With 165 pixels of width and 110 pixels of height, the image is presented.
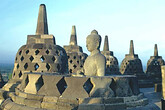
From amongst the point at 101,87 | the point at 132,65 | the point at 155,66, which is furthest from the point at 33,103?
the point at 155,66

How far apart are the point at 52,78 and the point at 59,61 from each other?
148 inches

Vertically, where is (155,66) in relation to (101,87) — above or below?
above

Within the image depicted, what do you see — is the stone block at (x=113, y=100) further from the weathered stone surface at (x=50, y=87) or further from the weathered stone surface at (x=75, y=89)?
the weathered stone surface at (x=50, y=87)

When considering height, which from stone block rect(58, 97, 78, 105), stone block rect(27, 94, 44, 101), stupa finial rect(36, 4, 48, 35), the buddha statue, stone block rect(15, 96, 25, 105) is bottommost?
stone block rect(15, 96, 25, 105)

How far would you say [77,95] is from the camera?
4.56m

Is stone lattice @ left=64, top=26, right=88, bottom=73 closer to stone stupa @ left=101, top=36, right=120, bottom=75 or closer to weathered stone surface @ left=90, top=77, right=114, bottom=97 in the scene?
stone stupa @ left=101, top=36, right=120, bottom=75

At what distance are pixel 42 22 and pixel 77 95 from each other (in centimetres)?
613

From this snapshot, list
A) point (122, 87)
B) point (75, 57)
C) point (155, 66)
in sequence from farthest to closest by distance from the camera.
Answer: point (155, 66)
point (75, 57)
point (122, 87)

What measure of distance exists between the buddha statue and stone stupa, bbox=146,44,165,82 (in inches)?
533

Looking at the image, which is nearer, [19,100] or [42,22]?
[19,100]

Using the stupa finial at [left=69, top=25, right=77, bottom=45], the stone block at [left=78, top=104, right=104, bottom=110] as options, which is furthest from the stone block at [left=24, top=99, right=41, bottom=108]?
the stupa finial at [left=69, top=25, right=77, bottom=45]

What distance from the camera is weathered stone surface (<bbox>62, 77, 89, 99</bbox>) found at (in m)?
4.56

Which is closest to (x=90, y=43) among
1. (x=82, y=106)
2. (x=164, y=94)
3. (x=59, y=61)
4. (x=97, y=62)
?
(x=97, y=62)

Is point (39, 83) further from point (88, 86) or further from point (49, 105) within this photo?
point (88, 86)
